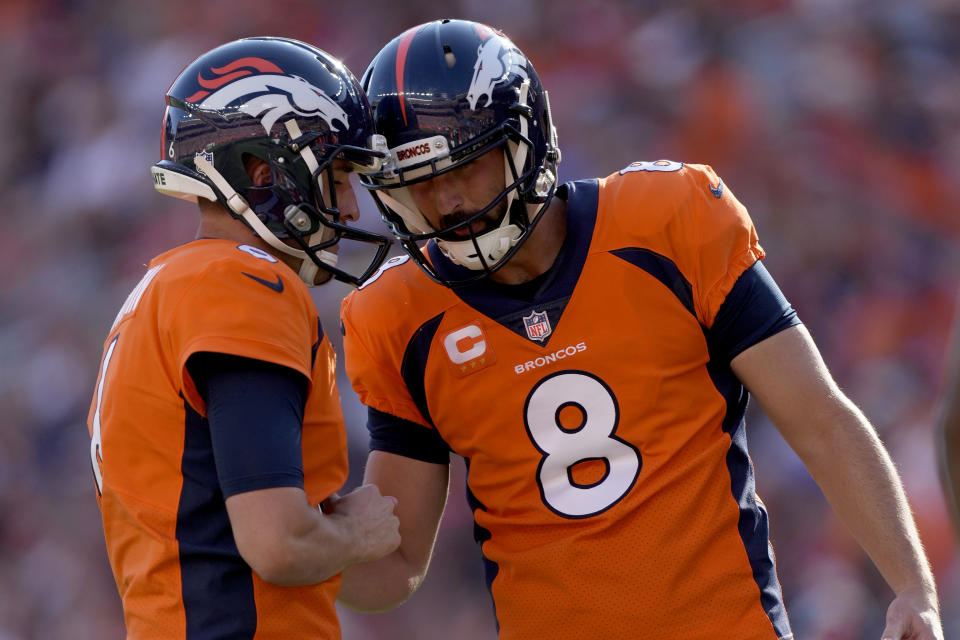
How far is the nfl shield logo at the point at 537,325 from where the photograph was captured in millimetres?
2283

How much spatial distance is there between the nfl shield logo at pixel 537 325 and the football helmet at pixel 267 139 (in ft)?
1.39

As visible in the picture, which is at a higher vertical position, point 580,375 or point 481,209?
point 481,209

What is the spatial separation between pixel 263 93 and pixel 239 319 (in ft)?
1.77

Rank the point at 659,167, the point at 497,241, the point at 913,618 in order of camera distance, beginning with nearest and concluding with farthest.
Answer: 1. the point at 913,618
2. the point at 497,241
3. the point at 659,167

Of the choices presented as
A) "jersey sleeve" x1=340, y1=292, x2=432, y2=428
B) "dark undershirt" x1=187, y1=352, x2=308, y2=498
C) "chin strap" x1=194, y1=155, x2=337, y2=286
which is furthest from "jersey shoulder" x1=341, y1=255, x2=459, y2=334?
"dark undershirt" x1=187, y1=352, x2=308, y2=498

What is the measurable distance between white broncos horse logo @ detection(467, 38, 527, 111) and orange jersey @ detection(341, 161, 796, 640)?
352mm

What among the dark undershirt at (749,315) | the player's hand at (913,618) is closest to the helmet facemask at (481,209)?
the dark undershirt at (749,315)

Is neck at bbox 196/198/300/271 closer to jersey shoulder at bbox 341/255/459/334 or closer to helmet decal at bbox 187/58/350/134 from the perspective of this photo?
helmet decal at bbox 187/58/350/134

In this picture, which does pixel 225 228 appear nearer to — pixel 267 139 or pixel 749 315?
pixel 267 139

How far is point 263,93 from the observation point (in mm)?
2062

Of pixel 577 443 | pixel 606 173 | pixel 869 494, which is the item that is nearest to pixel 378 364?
pixel 577 443

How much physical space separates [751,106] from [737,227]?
3208 millimetres

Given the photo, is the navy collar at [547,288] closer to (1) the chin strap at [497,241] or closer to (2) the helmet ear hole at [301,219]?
(1) the chin strap at [497,241]

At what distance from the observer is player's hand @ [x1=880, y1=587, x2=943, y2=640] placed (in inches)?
75.9
